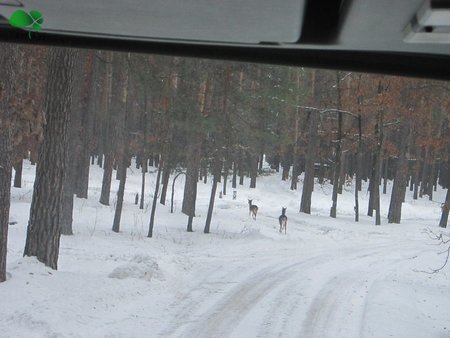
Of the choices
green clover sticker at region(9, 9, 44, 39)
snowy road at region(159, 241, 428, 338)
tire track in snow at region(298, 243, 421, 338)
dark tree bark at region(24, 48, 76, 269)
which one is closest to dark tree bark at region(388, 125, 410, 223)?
snowy road at region(159, 241, 428, 338)

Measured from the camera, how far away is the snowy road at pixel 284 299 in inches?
319

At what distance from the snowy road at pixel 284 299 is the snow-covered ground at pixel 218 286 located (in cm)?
2

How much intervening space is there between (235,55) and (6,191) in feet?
21.1

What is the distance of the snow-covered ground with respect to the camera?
25.6 ft

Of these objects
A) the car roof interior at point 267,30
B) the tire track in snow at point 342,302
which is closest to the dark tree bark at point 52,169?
the tire track in snow at point 342,302

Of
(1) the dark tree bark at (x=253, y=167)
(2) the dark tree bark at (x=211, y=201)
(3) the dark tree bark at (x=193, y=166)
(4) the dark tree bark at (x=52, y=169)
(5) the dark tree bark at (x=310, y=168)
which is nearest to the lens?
(4) the dark tree bark at (x=52, y=169)

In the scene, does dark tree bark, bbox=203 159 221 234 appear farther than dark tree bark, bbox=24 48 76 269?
Yes

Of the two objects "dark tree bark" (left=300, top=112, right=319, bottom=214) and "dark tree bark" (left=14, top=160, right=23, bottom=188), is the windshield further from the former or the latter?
"dark tree bark" (left=300, top=112, right=319, bottom=214)

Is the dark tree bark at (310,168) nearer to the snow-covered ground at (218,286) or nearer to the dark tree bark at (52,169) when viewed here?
the snow-covered ground at (218,286)

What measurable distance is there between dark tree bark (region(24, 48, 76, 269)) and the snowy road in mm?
2801

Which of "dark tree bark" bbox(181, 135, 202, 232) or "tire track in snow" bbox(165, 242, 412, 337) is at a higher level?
"dark tree bark" bbox(181, 135, 202, 232)

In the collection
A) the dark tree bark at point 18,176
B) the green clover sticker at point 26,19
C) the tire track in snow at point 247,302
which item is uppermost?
the green clover sticker at point 26,19

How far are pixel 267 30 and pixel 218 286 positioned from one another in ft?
30.5

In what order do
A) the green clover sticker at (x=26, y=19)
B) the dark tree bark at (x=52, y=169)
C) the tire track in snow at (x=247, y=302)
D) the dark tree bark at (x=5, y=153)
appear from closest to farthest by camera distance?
1. the green clover sticker at (x=26, y=19)
2. the dark tree bark at (x=5, y=153)
3. the tire track in snow at (x=247, y=302)
4. the dark tree bark at (x=52, y=169)
